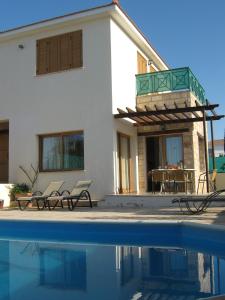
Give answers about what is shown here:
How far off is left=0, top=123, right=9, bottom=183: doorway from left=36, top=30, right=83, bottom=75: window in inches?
110

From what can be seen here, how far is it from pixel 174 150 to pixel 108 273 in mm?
Result: 10666

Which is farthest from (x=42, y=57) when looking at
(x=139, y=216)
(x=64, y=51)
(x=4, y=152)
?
(x=139, y=216)

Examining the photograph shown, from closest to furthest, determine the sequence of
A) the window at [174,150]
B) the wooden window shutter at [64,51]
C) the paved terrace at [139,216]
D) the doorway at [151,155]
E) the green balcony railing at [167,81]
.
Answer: the paved terrace at [139,216], the wooden window shutter at [64,51], the green balcony railing at [167,81], the window at [174,150], the doorway at [151,155]

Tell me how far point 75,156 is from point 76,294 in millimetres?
10247

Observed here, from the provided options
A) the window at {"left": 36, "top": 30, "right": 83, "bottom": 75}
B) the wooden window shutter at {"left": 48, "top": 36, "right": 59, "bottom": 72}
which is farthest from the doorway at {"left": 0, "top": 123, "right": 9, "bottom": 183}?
the wooden window shutter at {"left": 48, "top": 36, "right": 59, "bottom": 72}

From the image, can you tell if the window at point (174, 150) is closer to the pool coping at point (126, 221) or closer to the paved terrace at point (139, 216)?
the paved terrace at point (139, 216)

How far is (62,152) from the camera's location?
15.3 m

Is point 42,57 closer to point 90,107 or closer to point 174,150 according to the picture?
point 90,107

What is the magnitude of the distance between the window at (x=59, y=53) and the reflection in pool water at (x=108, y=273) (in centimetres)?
888

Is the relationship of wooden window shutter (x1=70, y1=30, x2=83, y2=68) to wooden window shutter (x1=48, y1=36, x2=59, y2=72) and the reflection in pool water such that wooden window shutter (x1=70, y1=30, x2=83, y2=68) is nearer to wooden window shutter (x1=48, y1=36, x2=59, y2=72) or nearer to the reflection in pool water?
wooden window shutter (x1=48, y1=36, x2=59, y2=72)

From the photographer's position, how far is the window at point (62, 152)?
15.0 meters

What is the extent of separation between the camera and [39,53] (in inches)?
630

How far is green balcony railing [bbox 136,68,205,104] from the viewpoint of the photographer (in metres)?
15.9

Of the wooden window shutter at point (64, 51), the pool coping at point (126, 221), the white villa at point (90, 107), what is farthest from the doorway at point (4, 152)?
the pool coping at point (126, 221)
